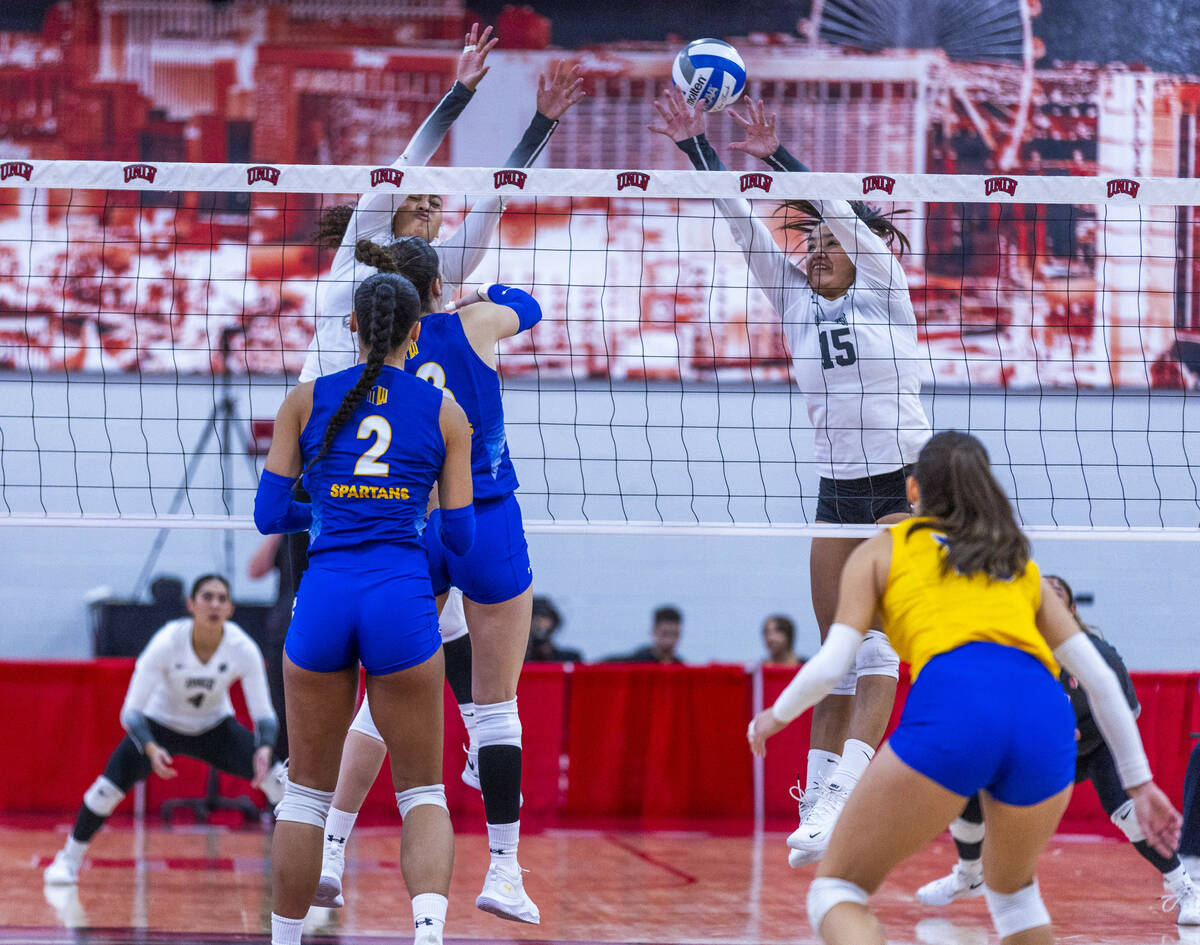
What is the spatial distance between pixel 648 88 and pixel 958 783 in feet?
30.4

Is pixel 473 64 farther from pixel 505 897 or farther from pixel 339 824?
pixel 505 897

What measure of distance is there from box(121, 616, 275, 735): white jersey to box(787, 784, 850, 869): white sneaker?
157 inches

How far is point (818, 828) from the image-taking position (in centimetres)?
503

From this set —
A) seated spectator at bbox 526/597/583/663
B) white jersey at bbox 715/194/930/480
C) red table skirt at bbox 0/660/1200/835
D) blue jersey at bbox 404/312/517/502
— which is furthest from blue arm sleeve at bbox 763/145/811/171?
seated spectator at bbox 526/597/583/663

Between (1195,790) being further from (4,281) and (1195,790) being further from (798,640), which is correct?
(4,281)

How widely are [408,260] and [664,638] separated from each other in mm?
6308

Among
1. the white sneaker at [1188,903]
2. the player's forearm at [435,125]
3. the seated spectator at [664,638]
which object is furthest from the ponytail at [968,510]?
the seated spectator at [664,638]

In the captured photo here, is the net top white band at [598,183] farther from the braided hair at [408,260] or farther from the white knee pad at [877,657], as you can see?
the white knee pad at [877,657]

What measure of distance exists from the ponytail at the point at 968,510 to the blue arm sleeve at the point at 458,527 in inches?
50.7

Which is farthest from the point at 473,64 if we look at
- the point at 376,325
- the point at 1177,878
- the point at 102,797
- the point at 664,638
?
the point at 664,638

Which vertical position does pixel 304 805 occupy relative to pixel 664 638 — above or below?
above

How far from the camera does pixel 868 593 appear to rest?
366cm

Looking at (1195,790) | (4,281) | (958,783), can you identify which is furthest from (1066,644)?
(4,281)

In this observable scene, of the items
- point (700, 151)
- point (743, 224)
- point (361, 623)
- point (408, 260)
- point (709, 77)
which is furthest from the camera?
point (709, 77)
